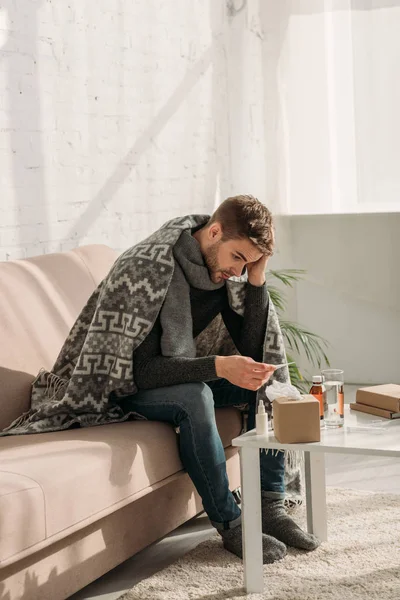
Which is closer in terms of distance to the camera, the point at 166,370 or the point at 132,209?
the point at 166,370

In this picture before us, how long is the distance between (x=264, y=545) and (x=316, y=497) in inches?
8.9

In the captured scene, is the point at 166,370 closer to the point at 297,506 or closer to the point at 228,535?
the point at 228,535

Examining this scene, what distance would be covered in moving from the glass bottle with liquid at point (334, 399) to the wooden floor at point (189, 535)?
60 cm

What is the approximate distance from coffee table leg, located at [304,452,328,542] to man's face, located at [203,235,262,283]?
561 mm

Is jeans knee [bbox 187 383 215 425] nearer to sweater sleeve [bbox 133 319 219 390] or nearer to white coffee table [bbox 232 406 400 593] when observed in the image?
sweater sleeve [bbox 133 319 219 390]

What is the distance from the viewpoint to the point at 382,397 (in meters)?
2.43

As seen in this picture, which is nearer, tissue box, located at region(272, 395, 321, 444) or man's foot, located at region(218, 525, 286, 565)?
tissue box, located at region(272, 395, 321, 444)

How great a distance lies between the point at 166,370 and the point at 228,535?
0.46 metres

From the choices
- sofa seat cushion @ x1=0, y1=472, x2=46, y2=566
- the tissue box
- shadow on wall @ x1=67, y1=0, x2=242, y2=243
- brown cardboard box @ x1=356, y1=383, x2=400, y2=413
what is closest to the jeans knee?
the tissue box

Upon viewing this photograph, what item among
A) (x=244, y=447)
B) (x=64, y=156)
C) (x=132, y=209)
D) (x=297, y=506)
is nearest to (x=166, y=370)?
(x=244, y=447)

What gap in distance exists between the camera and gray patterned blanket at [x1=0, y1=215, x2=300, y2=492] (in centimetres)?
249

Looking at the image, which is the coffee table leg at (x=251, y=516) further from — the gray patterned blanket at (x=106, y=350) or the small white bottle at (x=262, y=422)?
the gray patterned blanket at (x=106, y=350)

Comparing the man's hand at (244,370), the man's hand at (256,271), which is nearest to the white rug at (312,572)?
the man's hand at (244,370)

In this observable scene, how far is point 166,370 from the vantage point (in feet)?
8.20
